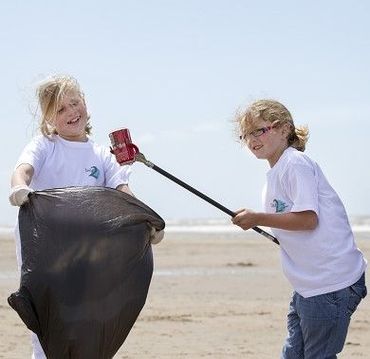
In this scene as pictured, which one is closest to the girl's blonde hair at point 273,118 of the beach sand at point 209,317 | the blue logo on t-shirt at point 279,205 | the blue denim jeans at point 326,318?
the blue logo on t-shirt at point 279,205

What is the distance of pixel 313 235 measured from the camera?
15.2 ft

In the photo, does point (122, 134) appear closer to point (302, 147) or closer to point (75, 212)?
point (75, 212)

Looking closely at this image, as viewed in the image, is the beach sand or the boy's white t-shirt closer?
the boy's white t-shirt

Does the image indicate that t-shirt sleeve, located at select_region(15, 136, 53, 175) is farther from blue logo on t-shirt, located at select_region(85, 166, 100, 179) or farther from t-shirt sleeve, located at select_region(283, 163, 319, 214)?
t-shirt sleeve, located at select_region(283, 163, 319, 214)

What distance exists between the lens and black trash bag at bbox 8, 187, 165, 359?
14.0 feet

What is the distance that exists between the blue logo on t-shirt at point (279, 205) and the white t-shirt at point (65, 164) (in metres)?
0.74

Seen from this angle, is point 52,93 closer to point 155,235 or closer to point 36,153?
point 36,153

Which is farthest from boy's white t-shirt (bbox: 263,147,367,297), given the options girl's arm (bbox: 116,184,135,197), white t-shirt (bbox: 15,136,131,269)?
white t-shirt (bbox: 15,136,131,269)

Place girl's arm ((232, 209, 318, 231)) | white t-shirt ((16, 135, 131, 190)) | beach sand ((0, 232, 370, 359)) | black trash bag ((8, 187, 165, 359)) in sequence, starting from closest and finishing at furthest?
black trash bag ((8, 187, 165, 359)) < girl's arm ((232, 209, 318, 231)) < white t-shirt ((16, 135, 131, 190)) < beach sand ((0, 232, 370, 359))

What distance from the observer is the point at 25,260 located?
437cm

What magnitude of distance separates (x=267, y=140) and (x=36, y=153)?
1.11 meters

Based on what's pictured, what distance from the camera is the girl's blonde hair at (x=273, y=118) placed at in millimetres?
4785

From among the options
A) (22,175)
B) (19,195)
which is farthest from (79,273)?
(22,175)

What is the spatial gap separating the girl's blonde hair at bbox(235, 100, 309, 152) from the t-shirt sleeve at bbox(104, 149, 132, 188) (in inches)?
23.8
